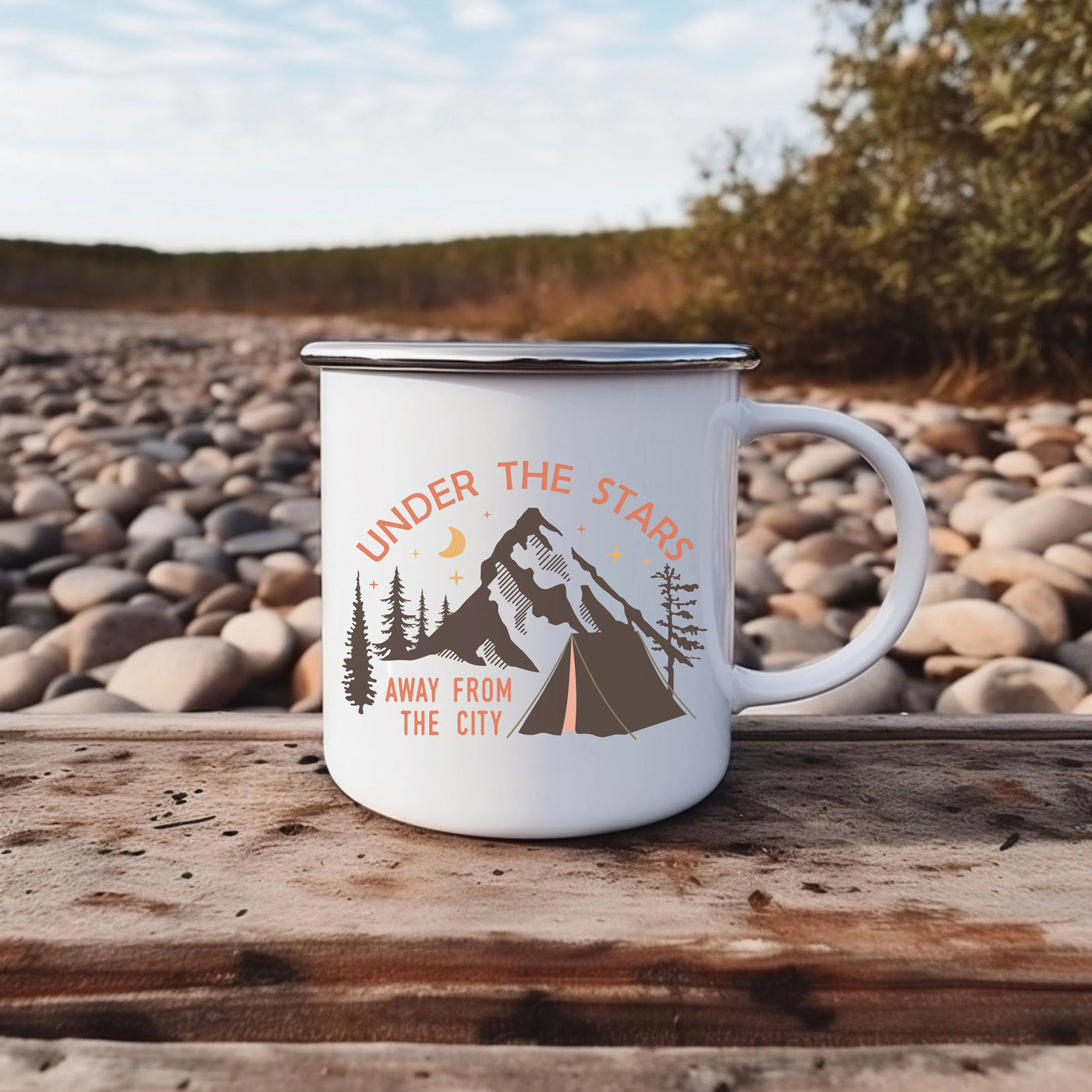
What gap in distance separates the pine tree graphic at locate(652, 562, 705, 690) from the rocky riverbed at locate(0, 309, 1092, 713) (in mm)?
712

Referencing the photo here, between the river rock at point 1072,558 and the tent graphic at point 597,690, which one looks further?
the river rock at point 1072,558

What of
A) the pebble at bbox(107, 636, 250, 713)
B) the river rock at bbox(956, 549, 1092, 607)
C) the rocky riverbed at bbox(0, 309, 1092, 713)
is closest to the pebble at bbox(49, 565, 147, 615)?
the rocky riverbed at bbox(0, 309, 1092, 713)

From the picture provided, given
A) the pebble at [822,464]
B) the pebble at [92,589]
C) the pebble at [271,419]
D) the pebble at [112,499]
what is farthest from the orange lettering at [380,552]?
the pebble at [271,419]

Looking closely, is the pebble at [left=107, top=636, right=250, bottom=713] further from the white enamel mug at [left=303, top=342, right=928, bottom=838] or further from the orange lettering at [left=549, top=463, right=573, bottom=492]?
the orange lettering at [left=549, top=463, right=573, bottom=492]

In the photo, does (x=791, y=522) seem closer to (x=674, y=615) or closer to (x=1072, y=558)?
(x=1072, y=558)

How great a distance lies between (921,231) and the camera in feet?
16.5

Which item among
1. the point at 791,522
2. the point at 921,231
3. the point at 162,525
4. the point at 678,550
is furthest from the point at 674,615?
the point at 921,231

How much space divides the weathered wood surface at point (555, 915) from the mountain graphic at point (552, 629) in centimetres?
11

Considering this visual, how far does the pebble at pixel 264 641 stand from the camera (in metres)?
1.86

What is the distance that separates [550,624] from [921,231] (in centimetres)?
475

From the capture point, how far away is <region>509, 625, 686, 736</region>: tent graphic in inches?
31.1

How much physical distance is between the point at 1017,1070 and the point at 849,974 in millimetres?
104

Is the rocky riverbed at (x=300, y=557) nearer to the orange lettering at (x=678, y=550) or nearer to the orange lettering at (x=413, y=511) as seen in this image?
the orange lettering at (x=678, y=550)

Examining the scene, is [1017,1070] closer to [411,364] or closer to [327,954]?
[327,954]
